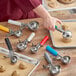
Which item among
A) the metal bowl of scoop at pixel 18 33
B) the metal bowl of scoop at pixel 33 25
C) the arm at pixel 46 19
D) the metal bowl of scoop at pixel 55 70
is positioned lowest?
the metal bowl of scoop at pixel 55 70

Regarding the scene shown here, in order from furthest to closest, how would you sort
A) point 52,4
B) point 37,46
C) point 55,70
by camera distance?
point 52,4, point 37,46, point 55,70

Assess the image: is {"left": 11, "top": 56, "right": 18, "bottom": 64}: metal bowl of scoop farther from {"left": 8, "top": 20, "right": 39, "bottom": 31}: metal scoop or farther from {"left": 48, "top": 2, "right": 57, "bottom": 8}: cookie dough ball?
{"left": 48, "top": 2, "right": 57, "bottom": 8}: cookie dough ball

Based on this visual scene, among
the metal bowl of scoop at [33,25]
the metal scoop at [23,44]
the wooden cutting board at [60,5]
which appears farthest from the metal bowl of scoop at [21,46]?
the wooden cutting board at [60,5]

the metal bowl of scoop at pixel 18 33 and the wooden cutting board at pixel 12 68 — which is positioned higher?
the metal bowl of scoop at pixel 18 33

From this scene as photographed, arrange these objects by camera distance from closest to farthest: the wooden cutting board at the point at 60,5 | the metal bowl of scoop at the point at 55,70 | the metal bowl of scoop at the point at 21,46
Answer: the metal bowl of scoop at the point at 55,70 → the metal bowl of scoop at the point at 21,46 → the wooden cutting board at the point at 60,5

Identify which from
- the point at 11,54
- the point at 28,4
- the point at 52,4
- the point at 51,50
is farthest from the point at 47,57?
the point at 52,4

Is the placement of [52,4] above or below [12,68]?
above

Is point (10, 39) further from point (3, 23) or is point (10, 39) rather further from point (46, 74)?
point (46, 74)

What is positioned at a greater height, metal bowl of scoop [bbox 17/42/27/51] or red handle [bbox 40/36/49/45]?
red handle [bbox 40/36/49/45]

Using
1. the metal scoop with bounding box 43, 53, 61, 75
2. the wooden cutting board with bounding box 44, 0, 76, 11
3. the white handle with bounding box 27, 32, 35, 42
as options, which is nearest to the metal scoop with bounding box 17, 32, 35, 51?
the white handle with bounding box 27, 32, 35, 42

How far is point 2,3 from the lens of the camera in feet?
3.77

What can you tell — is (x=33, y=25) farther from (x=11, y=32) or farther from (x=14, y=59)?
(x=14, y=59)

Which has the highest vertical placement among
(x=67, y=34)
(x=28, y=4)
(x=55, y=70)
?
(x=28, y=4)

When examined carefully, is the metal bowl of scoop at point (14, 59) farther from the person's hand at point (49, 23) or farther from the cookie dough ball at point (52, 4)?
the cookie dough ball at point (52, 4)
